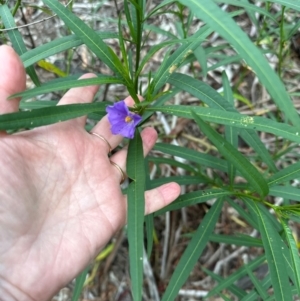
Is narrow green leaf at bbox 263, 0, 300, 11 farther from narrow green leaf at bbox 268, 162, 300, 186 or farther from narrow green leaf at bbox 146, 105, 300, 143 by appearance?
narrow green leaf at bbox 268, 162, 300, 186

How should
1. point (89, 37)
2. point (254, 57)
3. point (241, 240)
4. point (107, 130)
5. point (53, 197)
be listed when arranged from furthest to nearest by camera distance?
point (241, 240), point (107, 130), point (53, 197), point (89, 37), point (254, 57)

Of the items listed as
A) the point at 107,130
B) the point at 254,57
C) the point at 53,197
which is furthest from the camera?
the point at 107,130

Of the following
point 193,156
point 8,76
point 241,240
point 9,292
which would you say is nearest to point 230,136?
point 193,156

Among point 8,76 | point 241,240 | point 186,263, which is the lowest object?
point 241,240

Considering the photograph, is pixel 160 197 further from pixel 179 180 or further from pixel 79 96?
pixel 79 96

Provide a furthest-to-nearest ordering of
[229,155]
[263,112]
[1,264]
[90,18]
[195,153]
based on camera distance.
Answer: [90,18], [263,112], [195,153], [1,264], [229,155]

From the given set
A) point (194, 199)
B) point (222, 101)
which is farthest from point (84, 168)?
point (222, 101)

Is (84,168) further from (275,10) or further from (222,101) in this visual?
(275,10)
